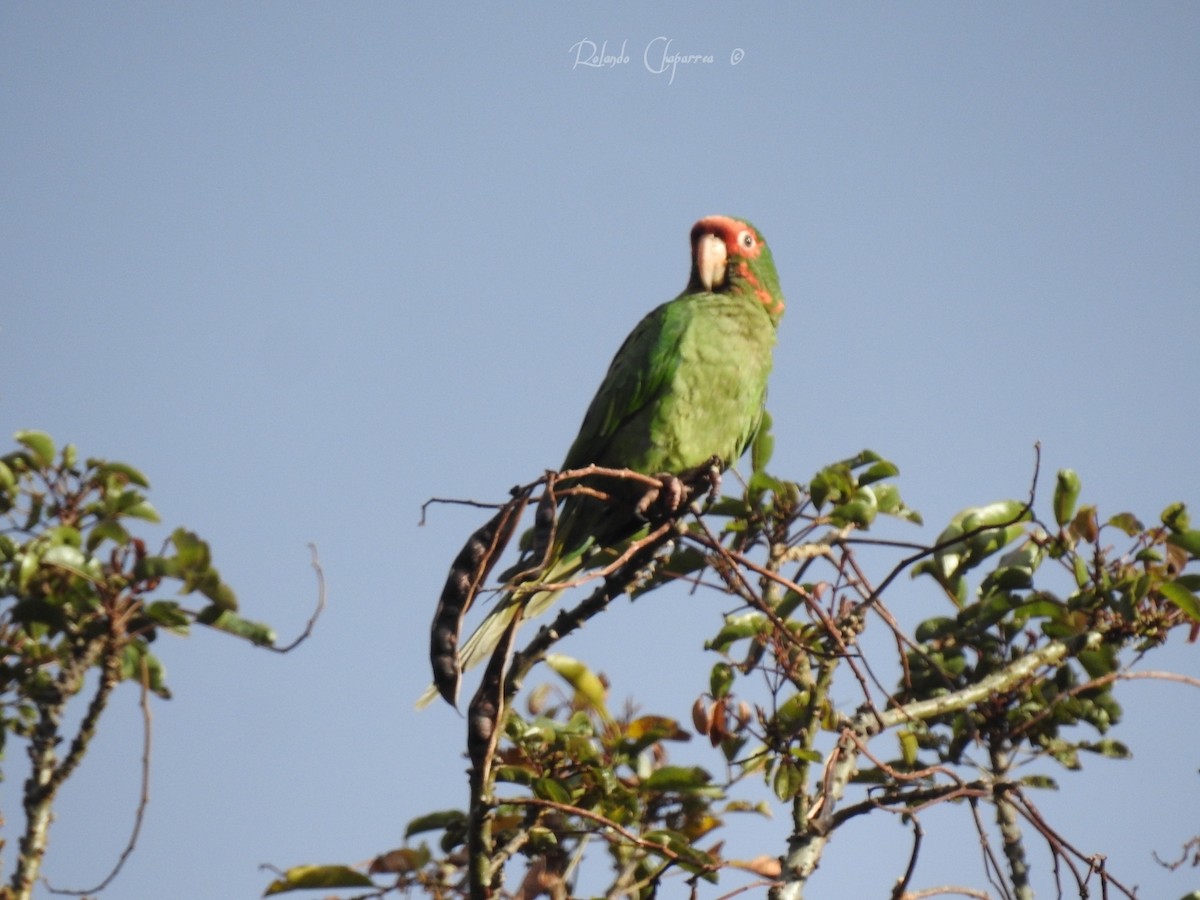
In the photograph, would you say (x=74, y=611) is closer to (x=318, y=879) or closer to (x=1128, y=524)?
(x=318, y=879)

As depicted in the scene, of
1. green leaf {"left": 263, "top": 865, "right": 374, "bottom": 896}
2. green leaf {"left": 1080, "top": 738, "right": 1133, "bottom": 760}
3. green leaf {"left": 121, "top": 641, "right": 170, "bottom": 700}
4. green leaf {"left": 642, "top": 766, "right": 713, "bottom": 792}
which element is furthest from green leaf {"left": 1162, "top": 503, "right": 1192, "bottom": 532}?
green leaf {"left": 121, "top": 641, "right": 170, "bottom": 700}

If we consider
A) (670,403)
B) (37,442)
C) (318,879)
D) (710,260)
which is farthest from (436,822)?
(710,260)

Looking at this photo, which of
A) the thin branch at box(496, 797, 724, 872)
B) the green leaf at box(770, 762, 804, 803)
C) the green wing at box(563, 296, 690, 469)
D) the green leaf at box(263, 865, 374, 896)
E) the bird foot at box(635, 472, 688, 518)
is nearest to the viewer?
the thin branch at box(496, 797, 724, 872)

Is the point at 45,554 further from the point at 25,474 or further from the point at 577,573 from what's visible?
the point at 577,573

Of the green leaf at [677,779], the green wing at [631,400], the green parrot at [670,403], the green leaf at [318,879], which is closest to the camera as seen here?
the green leaf at [318,879]

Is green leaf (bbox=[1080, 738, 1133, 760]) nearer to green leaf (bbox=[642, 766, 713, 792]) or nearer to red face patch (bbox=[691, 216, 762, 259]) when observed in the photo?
green leaf (bbox=[642, 766, 713, 792])

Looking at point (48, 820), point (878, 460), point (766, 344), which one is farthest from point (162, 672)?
point (766, 344)

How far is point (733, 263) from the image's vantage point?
17.7ft

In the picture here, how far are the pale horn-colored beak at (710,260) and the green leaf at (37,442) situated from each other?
3.06m

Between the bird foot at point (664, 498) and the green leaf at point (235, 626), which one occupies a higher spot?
the bird foot at point (664, 498)

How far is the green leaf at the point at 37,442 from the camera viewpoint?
318cm

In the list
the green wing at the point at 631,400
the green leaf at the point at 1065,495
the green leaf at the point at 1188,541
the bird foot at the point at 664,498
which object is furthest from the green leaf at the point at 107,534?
the green leaf at the point at 1188,541

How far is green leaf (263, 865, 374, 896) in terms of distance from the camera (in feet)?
9.11

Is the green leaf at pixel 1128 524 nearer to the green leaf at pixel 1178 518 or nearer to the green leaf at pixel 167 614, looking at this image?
the green leaf at pixel 1178 518
